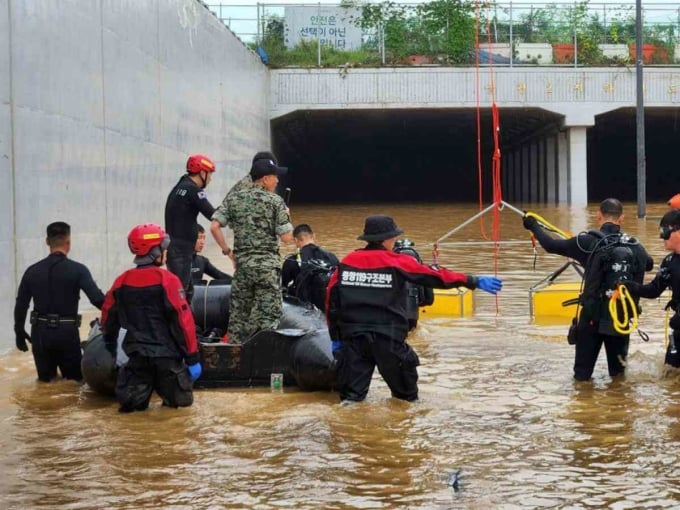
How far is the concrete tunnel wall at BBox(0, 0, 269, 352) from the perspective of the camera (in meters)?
11.2

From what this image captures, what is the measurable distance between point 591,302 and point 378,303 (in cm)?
199

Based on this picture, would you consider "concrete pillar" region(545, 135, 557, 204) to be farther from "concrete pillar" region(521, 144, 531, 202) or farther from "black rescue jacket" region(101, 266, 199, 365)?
"black rescue jacket" region(101, 266, 199, 365)

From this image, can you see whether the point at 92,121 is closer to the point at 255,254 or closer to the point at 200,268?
the point at 200,268

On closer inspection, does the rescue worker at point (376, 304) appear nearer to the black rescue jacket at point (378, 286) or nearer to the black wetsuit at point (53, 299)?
the black rescue jacket at point (378, 286)

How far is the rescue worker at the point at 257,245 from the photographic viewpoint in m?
9.32

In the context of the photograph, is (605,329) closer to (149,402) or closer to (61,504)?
(149,402)

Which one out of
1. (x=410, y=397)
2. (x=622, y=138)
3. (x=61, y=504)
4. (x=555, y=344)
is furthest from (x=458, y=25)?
(x=61, y=504)

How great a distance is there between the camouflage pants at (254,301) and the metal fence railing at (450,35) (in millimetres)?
27542

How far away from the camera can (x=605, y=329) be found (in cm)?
925

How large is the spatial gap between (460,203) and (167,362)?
3423cm

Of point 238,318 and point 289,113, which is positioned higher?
point 289,113

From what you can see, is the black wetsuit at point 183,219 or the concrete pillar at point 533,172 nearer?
the black wetsuit at point 183,219

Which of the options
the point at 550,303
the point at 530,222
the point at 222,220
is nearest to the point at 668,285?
the point at 530,222

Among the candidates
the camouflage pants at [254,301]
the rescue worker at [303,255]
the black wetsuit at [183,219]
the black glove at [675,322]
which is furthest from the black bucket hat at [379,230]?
the rescue worker at [303,255]
